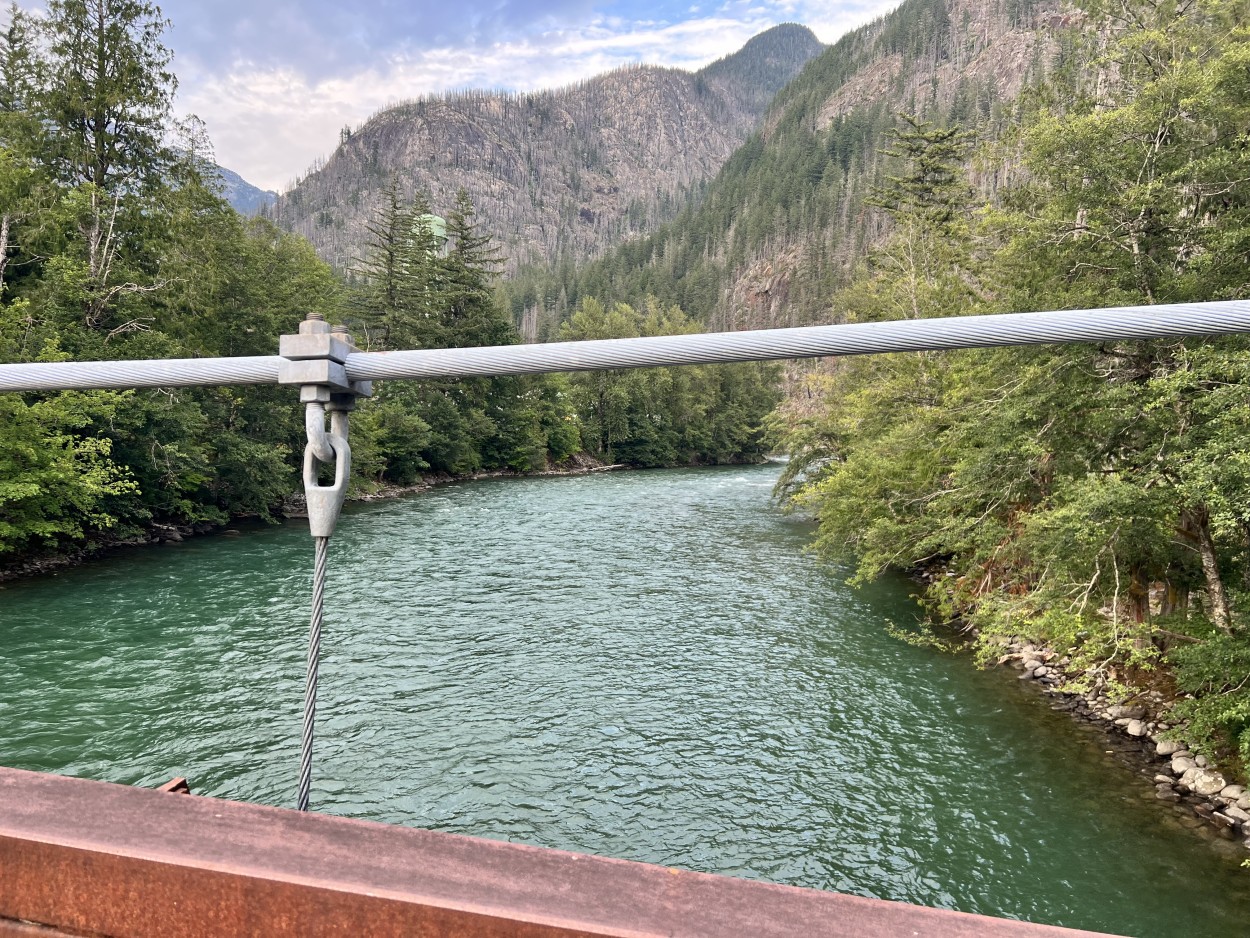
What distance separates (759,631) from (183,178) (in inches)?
801

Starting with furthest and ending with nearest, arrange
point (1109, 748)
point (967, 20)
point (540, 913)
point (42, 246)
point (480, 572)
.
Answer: point (967, 20) → point (42, 246) → point (480, 572) → point (1109, 748) → point (540, 913)

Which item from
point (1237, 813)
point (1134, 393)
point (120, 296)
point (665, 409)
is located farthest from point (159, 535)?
point (665, 409)

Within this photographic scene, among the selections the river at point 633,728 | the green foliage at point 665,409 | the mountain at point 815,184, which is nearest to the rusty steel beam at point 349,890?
the river at point 633,728

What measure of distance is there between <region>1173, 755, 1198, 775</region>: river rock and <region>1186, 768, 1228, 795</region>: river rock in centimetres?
12

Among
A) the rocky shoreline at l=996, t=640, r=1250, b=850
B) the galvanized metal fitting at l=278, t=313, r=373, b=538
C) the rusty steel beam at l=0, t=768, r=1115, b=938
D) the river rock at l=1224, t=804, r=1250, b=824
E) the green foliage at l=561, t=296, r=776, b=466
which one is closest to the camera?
the rusty steel beam at l=0, t=768, r=1115, b=938

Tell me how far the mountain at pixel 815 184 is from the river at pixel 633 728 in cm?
8057

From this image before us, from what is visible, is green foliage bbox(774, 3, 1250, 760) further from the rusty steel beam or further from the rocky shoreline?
the rusty steel beam

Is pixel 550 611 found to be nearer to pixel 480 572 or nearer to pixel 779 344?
pixel 480 572

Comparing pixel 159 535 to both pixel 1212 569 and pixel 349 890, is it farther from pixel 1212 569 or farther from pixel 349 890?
pixel 349 890

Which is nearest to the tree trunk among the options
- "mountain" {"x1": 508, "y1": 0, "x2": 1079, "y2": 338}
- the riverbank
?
the riverbank

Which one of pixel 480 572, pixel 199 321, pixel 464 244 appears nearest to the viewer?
pixel 480 572

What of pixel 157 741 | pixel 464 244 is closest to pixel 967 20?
pixel 464 244

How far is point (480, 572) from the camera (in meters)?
17.7

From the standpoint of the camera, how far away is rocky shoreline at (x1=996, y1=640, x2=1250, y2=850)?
286 inches
